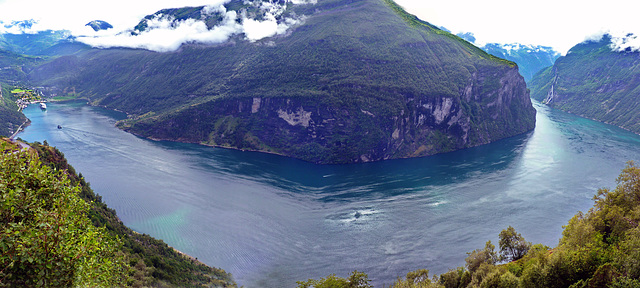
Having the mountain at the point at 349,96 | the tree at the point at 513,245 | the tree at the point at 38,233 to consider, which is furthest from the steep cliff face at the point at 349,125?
the tree at the point at 38,233

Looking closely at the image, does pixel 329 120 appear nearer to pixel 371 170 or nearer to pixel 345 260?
pixel 371 170

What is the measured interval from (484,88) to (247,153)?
4737 inches

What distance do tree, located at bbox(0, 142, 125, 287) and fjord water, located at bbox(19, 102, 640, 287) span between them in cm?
4984

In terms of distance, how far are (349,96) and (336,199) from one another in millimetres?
59652

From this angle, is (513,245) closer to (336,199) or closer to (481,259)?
(481,259)

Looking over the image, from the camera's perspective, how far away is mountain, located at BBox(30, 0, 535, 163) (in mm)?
136125

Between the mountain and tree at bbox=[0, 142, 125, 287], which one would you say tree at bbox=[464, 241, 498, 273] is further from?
the mountain

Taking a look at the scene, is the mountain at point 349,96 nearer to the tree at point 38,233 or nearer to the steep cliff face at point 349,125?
the steep cliff face at point 349,125

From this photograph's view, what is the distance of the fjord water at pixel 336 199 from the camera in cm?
6600

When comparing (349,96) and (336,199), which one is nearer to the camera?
(336,199)

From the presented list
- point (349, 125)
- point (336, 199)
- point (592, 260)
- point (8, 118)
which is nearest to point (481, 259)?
point (592, 260)

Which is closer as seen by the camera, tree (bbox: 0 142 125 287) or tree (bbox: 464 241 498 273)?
tree (bbox: 0 142 125 287)

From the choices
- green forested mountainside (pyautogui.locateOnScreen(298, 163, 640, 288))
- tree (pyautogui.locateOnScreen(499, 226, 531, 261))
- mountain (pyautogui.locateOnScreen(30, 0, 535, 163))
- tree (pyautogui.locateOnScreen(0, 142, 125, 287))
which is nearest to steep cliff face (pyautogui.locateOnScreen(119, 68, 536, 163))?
mountain (pyautogui.locateOnScreen(30, 0, 535, 163))

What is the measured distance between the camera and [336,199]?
91375 millimetres
